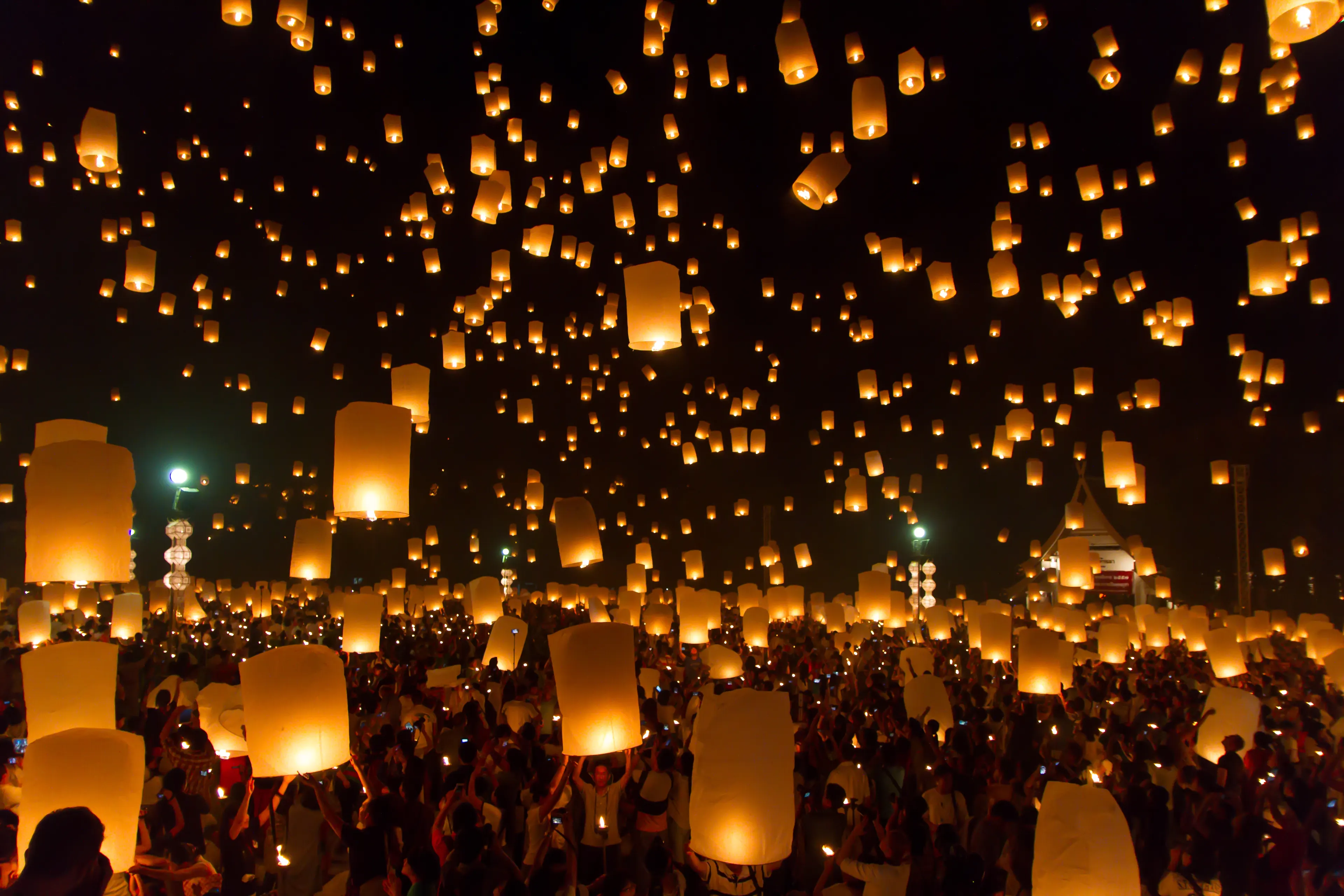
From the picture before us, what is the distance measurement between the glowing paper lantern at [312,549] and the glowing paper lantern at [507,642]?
191 centimetres

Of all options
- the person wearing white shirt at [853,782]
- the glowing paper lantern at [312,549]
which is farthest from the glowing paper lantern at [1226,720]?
the glowing paper lantern at [312,549]

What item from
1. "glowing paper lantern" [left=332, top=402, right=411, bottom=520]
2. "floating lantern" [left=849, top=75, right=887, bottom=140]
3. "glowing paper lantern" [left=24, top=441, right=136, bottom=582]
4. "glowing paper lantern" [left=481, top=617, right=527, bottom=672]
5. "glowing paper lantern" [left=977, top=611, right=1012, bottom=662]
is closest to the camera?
"glowing paper lantern" [left=24, top=441, right=136, bottom=582]

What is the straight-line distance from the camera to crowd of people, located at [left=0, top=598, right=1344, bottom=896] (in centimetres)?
356

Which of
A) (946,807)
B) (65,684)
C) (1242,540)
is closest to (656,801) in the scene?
(946,807)

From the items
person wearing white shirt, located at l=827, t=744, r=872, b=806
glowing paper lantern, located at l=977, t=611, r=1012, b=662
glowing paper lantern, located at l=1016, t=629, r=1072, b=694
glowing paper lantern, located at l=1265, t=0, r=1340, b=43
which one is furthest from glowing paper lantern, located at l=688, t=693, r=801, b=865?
glowing paper lantern, located at l=977, t=611, r=1012, b=662

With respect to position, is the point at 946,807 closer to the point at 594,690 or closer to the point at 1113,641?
the point at 594,690

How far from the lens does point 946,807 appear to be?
477 cm

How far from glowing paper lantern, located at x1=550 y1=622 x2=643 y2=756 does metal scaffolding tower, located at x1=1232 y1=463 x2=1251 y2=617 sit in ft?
54.0

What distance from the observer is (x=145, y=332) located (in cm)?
1858

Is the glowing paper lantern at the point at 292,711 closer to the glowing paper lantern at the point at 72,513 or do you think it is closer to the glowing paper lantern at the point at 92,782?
the glowing paper lantern at the point at 92,782

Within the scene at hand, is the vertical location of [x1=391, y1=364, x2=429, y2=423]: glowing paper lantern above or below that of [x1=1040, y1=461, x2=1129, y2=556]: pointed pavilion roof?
above

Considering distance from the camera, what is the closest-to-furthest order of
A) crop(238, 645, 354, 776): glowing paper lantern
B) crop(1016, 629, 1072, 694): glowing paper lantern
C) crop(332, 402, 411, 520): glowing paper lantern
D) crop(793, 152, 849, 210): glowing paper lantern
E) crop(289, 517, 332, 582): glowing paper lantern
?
1. crop(238, 645, 354, 776): glowing paper lantern
2. crop(332, 402, 411, 520): glowing paper lantern
3. crop(793, 152, 849, 210): glowing paper lantern
4. crop(1016, 629, 1072, 694): glowing paper lantern
5. crop(289, 517, 332, 582): glowing paper lantern

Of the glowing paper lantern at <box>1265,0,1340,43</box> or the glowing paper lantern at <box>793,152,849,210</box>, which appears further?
the glowing paper lantern at <box>793,152,849,210</box>

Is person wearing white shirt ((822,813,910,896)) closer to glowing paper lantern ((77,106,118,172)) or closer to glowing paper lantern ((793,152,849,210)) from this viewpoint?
glowing paper lantern ((793,152,849,210))
